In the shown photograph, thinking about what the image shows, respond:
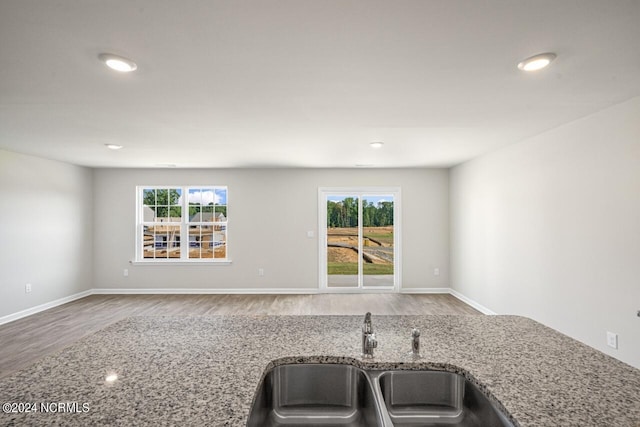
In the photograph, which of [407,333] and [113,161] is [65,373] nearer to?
[407,333]

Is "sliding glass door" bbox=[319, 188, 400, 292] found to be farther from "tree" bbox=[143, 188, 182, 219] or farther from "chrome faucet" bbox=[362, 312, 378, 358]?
"chrome faucet" bbox=[362, 312, 378, 358]

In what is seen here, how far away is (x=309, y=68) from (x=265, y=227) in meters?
4.35

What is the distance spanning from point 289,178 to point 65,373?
514cm

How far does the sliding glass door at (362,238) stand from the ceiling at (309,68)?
2.47 metres

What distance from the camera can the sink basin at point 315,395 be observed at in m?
1.20

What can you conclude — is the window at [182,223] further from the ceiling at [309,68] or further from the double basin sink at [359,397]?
the double basin sink at [359,397]

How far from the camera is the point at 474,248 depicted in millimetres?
5172

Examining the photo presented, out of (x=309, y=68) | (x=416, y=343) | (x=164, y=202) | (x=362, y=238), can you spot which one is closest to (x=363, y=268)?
(x=362, y=238)

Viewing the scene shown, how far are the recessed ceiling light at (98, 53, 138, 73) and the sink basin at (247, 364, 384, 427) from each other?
1.90m

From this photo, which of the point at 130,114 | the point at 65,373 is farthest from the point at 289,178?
the point at 65,373

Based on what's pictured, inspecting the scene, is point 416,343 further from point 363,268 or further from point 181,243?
point 181,243

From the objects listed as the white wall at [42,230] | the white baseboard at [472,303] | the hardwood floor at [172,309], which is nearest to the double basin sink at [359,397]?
the hardwood floor at [172,309]

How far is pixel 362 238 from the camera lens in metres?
6.25

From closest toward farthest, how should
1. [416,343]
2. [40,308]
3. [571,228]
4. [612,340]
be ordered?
[416,343], [612,340], [571,228], [40,308]
